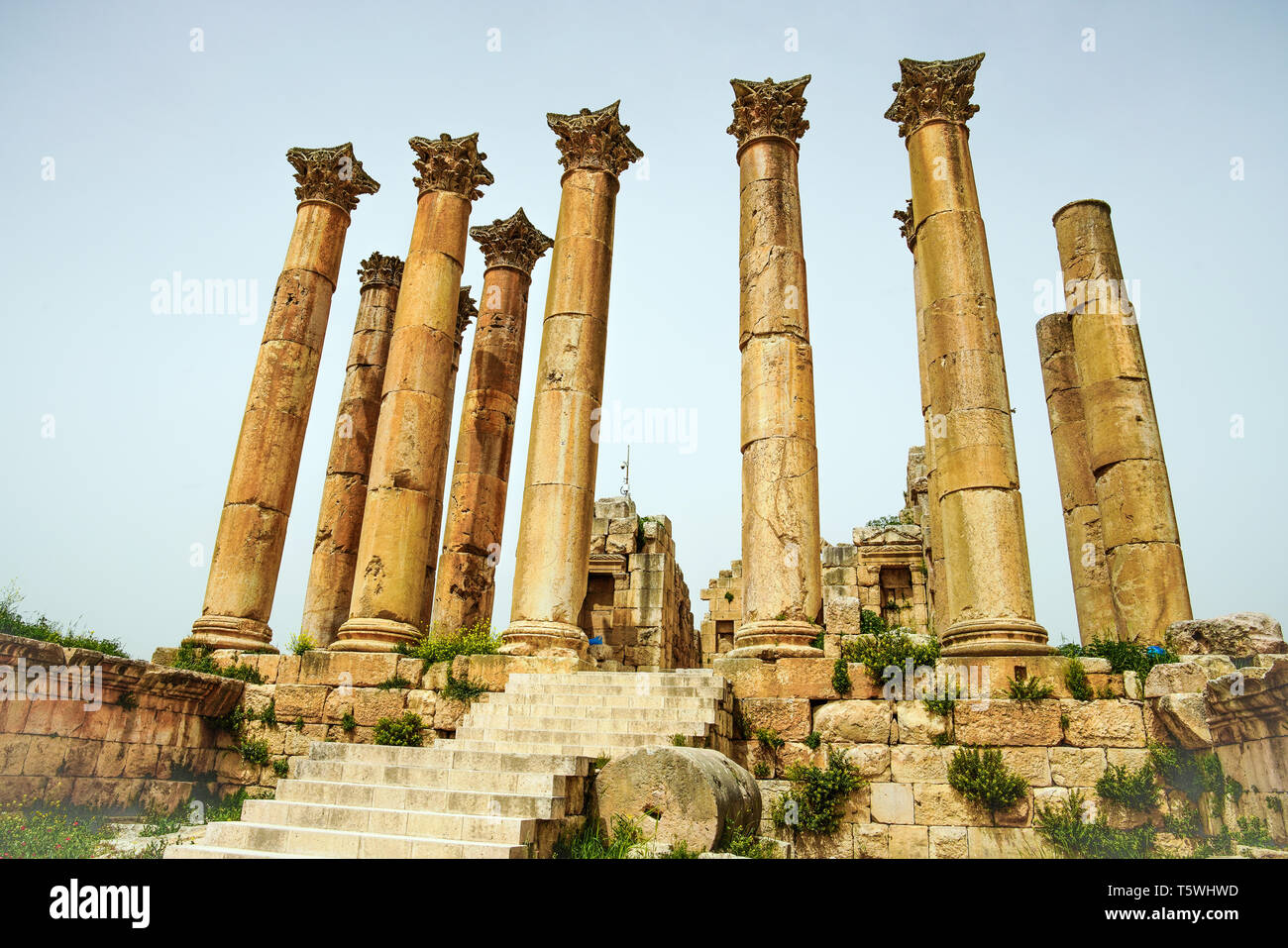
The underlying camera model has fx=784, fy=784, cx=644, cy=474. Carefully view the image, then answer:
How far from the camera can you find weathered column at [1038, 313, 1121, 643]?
17.4 metres

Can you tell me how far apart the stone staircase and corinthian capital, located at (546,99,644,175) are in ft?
35.0

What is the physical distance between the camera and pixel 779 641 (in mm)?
12648

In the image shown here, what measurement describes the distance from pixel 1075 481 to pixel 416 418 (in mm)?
14782

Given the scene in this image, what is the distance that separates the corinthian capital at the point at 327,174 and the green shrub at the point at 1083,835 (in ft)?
58.5

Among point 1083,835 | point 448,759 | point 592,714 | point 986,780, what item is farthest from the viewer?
point 592,714

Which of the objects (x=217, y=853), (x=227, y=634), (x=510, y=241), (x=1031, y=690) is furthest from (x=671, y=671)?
(x=510, y=241)

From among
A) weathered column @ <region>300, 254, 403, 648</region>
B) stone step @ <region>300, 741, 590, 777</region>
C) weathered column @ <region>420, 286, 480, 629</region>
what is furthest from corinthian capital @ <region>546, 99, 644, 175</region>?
stone step @ <region>300, 741, 590, 777</region>

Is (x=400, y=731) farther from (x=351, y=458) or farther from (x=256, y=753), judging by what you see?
(x=351, y=458)

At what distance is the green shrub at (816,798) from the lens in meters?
11.3

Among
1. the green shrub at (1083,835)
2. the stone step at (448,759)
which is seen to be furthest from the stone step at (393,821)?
the green shrub at (1083,835)

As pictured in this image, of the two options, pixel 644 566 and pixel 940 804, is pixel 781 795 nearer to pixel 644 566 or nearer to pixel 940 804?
pixel 940 804
